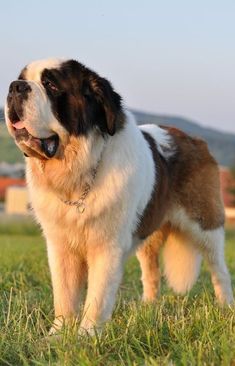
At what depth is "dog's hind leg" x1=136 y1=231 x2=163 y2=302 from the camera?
5.71 metres

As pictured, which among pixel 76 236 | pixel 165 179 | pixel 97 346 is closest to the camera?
pixel 97 346

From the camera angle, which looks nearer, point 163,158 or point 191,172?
point 163,158

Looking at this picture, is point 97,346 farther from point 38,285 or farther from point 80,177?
point 38,285

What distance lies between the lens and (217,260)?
226 inches

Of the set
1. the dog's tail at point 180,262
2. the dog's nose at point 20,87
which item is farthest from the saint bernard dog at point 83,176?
the dog's tail at point 180,262

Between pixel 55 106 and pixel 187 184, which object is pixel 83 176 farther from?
pixel 187 184

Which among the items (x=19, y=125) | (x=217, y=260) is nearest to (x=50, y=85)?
(x=19, y=125)

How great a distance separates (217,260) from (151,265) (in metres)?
0.52

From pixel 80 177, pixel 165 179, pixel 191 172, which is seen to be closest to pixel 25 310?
pixel 80 177

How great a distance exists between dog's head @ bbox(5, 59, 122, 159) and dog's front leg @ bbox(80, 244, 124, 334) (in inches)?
25.8

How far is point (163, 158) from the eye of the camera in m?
5.05

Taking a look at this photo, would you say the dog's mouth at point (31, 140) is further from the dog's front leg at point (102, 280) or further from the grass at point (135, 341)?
the grass at point (135, 341)

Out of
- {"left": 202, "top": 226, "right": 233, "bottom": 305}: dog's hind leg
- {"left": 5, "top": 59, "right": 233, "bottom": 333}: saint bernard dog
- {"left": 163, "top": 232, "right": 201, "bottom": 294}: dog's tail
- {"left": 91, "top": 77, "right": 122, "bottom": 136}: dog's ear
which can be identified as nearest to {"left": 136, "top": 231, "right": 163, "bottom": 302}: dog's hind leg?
{"left": 163, "top": 232, "right": 201, "bottom": 294}: dog's tail

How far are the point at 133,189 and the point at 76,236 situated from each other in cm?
42
